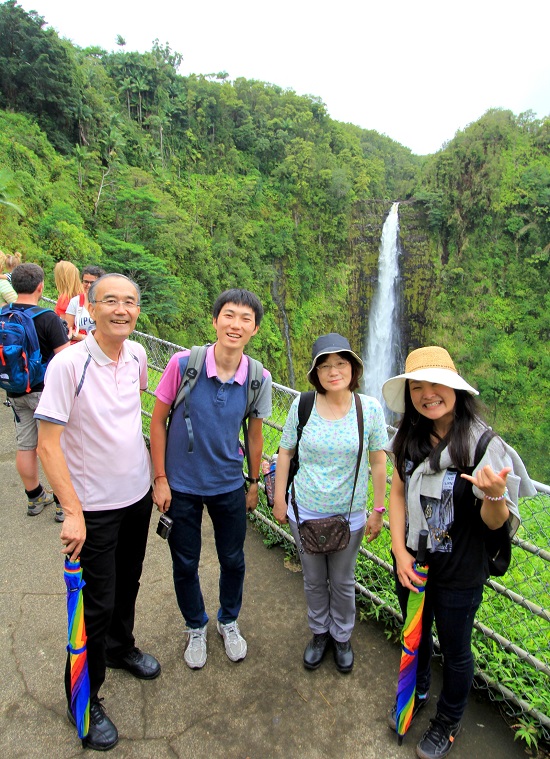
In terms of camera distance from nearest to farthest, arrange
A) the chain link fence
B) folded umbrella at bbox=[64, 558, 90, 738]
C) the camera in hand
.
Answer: folded umbrella at bbox=[64, 558, 90, 738], the chain link fence, the camera in hand

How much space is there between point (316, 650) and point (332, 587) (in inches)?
13.5

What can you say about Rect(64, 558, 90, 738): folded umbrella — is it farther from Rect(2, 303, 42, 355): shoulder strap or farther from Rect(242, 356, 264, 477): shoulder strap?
Rect(2, 303, 42, 355): shoulder strap

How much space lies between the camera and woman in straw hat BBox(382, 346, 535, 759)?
148cm

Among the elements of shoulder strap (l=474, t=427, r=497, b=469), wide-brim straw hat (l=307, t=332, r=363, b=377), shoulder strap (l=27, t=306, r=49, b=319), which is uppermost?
wide-brim straw hat (l=307, t=332, r=363, b=377)

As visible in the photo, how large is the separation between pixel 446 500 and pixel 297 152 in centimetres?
3271

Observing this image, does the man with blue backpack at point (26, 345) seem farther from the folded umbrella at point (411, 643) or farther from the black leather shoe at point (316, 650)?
the folded umbrella at point (411, 643)

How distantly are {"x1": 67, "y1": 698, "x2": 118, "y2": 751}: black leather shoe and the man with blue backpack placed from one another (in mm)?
1817

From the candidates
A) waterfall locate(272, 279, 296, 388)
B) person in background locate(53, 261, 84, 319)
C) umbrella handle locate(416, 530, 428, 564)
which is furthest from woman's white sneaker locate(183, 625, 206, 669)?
waterfall locate(272, 279, 296, 388)

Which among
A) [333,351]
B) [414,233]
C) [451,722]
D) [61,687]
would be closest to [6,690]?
[61,687]

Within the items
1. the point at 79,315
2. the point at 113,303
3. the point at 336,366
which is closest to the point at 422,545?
the point at 336,366

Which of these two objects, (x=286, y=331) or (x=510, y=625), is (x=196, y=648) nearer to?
(x=510, y=625)

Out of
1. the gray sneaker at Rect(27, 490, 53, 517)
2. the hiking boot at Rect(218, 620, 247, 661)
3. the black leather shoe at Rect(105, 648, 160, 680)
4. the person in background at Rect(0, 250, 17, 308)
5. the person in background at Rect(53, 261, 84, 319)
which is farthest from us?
the person in background at Rect(53, 261, 84, 319)

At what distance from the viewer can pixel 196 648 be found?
7.07 ft

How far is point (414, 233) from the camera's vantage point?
90.5 feet
